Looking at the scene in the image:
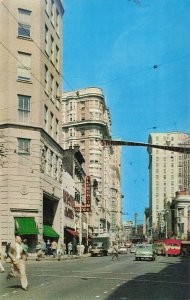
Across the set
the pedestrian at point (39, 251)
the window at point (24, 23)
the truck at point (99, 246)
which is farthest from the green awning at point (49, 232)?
the window at point (24, 23)

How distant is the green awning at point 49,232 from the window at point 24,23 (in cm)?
1842

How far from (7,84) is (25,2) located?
25.2 ft

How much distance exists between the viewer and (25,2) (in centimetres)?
5116

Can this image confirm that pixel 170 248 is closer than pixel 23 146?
No

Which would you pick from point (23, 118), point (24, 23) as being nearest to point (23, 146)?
point (23, 118)

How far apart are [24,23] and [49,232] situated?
2019 cm

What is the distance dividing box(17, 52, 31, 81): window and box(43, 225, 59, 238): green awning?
1445 centimetres

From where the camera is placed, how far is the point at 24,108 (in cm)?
5200

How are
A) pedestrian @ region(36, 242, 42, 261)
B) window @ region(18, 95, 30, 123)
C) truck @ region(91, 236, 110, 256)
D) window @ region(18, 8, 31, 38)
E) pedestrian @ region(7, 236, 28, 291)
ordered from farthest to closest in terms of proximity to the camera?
truck @ region(91, 236, 110, 256)
window @ region(18, 95, 30, 123)
window @ region(18, 8, 31, 38)
pedestrian @ region(36, 242, 42, 261)
pedestrian @ region(7, 236, 28, 291)

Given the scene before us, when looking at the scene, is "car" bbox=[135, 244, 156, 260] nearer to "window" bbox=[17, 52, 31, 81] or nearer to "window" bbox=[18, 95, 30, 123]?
"window" bbox=[18, 95, 30, 123]

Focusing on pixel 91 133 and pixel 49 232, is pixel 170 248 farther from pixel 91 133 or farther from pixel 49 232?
pixel 91 133

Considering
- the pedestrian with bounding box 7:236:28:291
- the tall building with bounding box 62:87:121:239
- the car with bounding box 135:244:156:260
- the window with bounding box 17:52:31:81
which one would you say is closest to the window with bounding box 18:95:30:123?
the window with bounding box 17:52:31:81

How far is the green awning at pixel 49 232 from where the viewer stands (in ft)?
175

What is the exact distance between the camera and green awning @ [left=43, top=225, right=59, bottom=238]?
53.5 m
